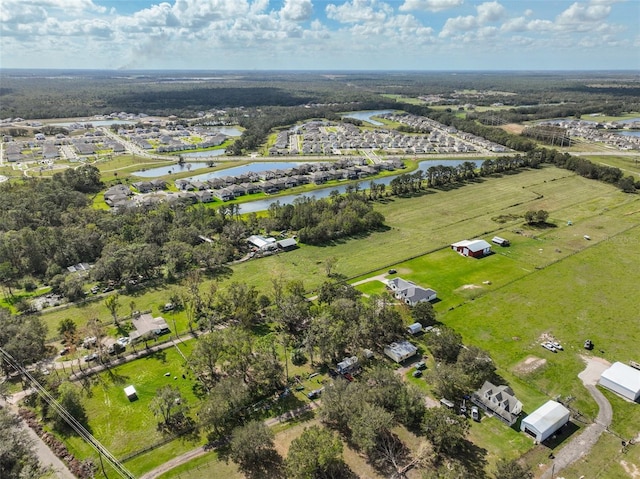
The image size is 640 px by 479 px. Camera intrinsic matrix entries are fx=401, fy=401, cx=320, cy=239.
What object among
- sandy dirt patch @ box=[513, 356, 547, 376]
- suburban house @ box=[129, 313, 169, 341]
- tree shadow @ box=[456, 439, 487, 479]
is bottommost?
suburban house @ box=[129, 313, 169, 341]

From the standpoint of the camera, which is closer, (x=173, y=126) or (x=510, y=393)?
(x=510, y=393)

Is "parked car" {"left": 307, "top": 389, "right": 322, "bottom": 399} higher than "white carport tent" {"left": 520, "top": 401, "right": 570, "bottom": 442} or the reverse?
the reverse

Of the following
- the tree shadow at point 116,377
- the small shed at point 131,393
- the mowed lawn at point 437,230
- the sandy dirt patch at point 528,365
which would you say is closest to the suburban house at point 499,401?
the sandy dirt patch at point 528,365

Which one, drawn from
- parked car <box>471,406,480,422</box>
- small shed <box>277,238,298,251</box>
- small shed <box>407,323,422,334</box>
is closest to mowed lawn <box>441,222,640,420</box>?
small shed <box>407,323,422,334</box>

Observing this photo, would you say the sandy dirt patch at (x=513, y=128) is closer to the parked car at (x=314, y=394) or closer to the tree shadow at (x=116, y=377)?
the parked car at (x=314, y=394)

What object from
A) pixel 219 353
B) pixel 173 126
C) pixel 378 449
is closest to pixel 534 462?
pixel 378 449

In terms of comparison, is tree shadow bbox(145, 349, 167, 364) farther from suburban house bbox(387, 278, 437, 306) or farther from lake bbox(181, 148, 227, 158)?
lake bbox(181, 148, 227, 158)

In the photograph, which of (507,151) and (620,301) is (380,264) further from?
(507,151)
